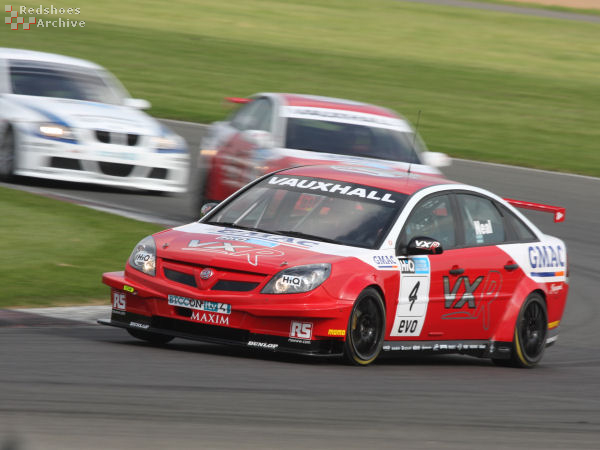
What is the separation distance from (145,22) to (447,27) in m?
9.92

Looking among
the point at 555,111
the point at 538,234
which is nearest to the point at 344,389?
the point at 538,234

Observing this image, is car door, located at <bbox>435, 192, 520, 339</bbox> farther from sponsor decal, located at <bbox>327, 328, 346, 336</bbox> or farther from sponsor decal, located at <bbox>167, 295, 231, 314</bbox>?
sponsor decal, located at <bbox>167, 295, 231, 314</bbox>

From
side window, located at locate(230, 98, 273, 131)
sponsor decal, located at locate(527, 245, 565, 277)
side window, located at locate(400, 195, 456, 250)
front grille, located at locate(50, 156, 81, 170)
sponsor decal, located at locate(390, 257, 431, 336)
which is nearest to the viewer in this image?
sponsor decal, located at locate(390, 257, 431, 336)

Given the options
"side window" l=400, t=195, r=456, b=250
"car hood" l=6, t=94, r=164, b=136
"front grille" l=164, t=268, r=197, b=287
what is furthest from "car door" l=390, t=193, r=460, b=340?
"car hood" l=6, t=94, r=164, b=136

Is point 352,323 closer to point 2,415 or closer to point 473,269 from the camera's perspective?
point 473,269

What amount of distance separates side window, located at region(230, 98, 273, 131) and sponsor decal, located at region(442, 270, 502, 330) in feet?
16.6

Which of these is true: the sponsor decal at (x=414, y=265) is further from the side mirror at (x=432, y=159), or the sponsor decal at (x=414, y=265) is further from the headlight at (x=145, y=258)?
the side mirror at (x=432, y=159)

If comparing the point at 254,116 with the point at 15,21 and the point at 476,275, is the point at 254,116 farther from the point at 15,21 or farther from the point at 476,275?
the point at 15,21

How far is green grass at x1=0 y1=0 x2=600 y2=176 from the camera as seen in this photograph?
25.3 metres

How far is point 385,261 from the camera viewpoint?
8.50 metres

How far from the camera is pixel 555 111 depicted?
28250 mm

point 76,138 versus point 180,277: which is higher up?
point 180,277

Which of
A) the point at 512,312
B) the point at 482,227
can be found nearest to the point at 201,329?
the point at 482,227

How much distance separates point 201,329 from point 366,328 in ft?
3.46
